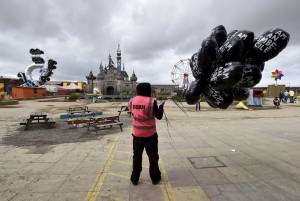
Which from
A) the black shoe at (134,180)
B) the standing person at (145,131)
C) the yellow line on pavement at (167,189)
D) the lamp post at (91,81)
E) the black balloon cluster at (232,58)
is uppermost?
the lamp post at (91,81)

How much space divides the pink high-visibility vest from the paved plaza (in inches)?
41.7

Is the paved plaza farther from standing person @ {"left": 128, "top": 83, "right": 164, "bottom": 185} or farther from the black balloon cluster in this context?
the black balloon cluster

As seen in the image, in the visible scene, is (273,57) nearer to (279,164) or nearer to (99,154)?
(279,164)

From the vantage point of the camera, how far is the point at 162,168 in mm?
7160

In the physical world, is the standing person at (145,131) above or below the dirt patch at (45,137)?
above

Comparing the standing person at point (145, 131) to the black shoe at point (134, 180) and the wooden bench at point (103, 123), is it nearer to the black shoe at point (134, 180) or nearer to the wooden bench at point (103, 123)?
the black shoe at point (134, 180)

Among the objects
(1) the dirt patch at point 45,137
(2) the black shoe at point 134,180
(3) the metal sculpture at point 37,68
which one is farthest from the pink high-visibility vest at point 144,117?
(3) the metal sculpture at point 37,68

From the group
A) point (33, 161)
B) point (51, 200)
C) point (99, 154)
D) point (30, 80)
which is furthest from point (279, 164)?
point (30, 80)

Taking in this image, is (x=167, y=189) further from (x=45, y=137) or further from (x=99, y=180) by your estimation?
(x=45, y=137)

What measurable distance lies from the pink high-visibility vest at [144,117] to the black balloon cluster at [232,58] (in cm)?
132

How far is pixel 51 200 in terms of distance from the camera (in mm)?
5164

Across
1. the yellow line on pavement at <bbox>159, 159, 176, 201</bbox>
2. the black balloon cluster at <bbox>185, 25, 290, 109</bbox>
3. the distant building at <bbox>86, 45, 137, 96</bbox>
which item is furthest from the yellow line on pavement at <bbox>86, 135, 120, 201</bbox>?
the distant building at <bbox>86, 45, 137, 96</bbox>

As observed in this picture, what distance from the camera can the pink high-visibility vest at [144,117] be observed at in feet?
19.4

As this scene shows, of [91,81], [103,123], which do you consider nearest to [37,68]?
[91,81]
